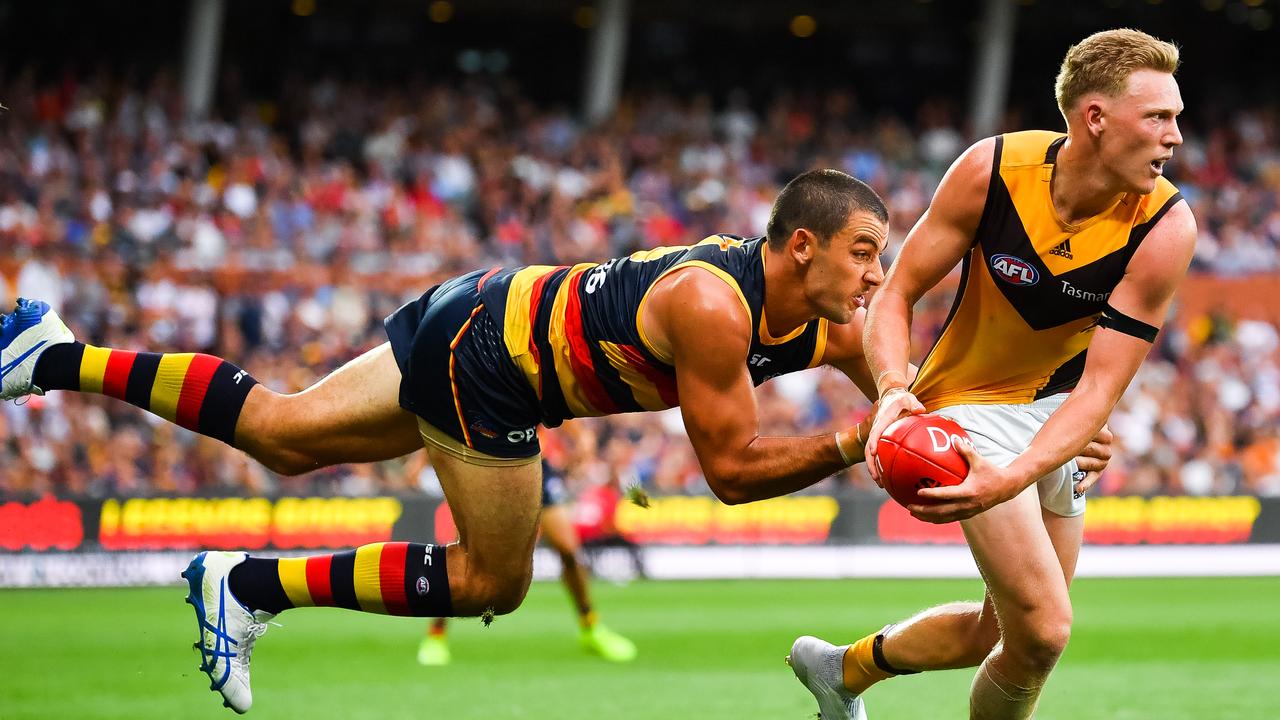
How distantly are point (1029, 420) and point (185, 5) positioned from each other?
20.6 metres

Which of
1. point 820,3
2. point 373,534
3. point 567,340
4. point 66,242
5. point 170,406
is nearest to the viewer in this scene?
point 567,340

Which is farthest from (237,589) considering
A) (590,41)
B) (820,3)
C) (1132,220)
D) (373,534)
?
(820,3)

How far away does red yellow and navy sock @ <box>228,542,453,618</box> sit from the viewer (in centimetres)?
611

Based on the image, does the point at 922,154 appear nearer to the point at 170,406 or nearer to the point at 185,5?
the point at 185,5

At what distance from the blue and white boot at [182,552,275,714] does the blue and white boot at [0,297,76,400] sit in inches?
43.4

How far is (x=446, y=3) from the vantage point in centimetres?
2733

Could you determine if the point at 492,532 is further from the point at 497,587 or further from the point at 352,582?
the point at 352,582

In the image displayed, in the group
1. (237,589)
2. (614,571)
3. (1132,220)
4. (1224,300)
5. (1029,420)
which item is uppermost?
(1132,220)

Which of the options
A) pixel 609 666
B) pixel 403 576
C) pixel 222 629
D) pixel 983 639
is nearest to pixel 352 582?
pixel 403 576

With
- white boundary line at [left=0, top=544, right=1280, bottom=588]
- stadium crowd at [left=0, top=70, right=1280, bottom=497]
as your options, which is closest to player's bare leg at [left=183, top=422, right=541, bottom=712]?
stadium crowd at [left=0, top=70, right=1280, bottom=497]

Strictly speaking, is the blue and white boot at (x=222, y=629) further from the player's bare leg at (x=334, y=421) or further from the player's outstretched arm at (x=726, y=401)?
the player's outstretched arm at (x=726, y=401)

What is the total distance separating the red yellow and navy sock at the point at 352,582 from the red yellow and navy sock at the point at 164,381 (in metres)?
0.62

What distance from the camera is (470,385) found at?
6.01m

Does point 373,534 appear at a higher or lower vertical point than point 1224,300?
lower
